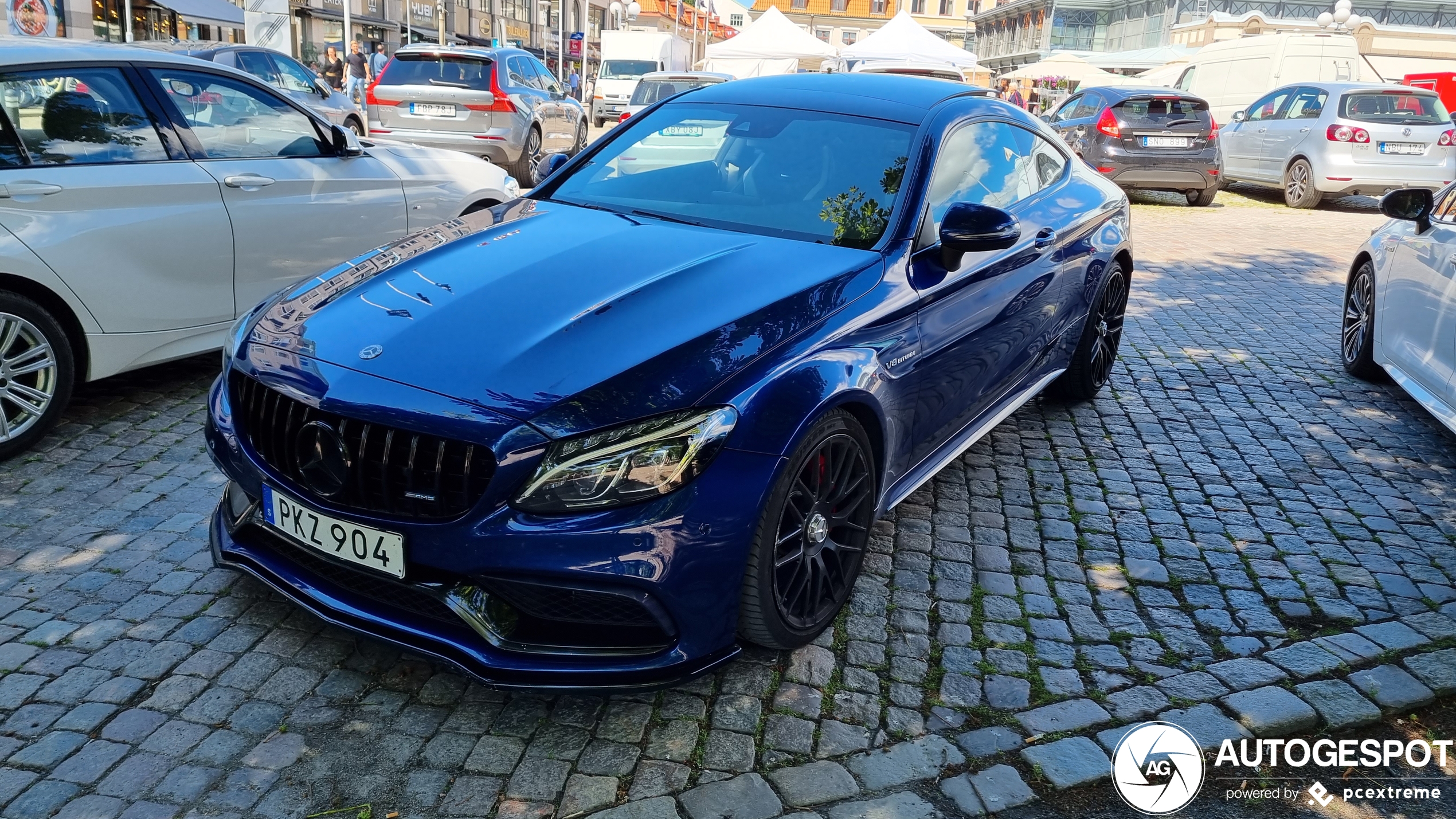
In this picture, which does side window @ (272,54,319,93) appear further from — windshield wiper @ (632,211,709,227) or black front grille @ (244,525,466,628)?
black front grille @ (244,525,466,628)

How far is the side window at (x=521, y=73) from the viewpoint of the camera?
47.1 feet

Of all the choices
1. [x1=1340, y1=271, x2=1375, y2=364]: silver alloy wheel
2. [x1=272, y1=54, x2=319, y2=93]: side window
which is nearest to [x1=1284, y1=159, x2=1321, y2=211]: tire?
[x1=1340, y1=271, x2=1375, y2=364]: silver alloy wheel

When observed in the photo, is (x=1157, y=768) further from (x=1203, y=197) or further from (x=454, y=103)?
(x=1203, y=197)

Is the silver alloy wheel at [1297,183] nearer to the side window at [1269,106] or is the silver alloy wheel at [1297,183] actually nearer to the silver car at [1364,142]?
the silver car at [1364,142]

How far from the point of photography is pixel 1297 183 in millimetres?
15555

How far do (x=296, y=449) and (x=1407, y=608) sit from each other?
3678mm

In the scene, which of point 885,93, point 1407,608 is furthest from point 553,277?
point 1407,608

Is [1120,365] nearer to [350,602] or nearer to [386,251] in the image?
[386,251]

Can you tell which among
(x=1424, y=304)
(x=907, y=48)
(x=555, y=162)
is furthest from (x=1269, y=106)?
(x=907, y=48)

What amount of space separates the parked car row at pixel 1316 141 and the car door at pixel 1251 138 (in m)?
0.95

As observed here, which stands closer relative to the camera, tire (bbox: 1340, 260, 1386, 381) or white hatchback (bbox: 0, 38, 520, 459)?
white hatchback (bbox: 0, 38, 520, 459)

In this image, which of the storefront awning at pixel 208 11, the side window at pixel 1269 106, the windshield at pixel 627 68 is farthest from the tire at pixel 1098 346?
the storefront awning at pixel 208 11

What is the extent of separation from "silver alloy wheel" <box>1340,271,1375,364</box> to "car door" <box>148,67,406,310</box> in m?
5.76

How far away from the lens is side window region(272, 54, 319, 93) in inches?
608
